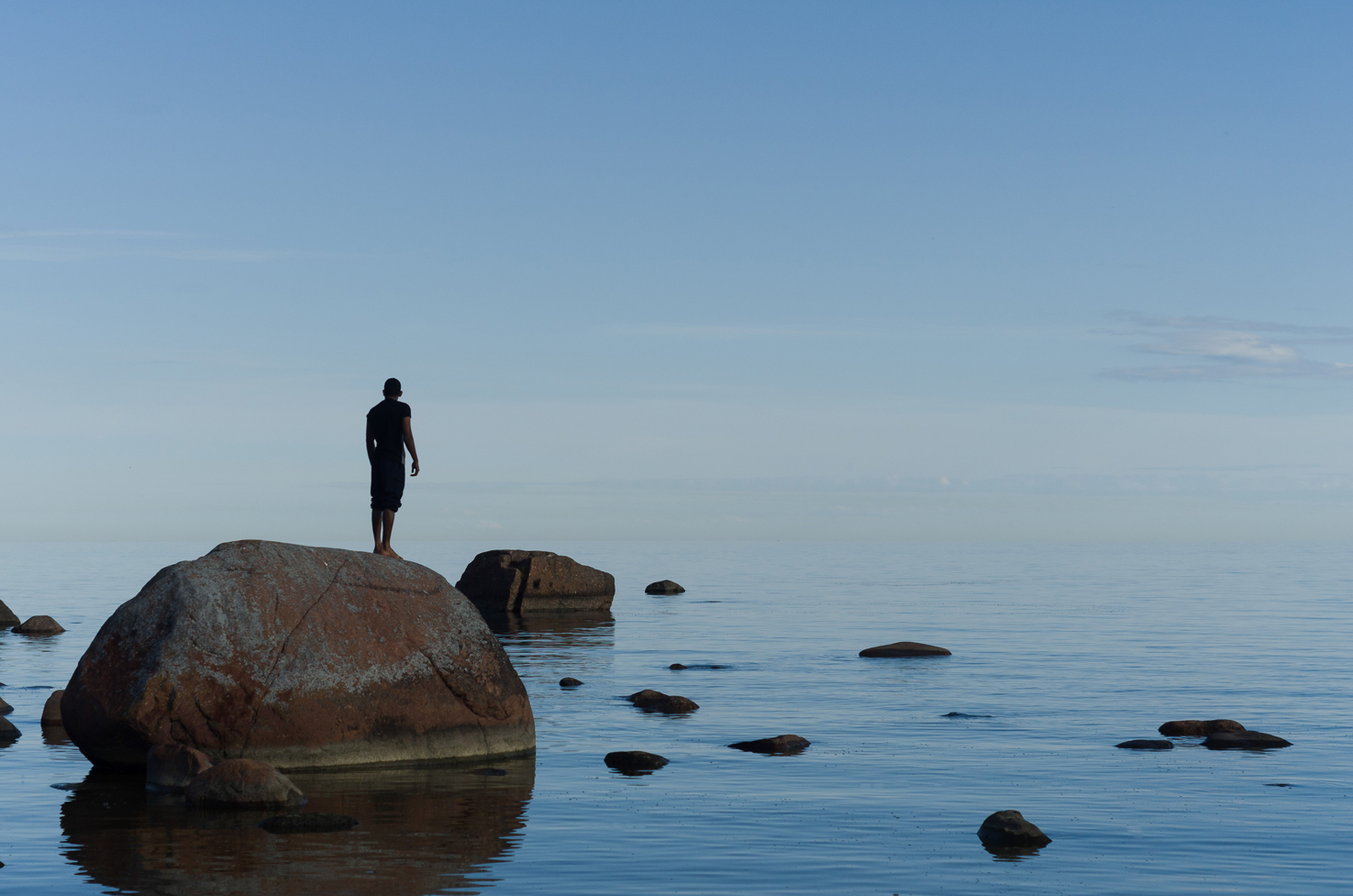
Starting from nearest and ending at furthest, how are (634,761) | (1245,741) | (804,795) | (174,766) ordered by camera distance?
1. (174,766)
2. (804,795)
3. (634,761)
4. (1245,741)

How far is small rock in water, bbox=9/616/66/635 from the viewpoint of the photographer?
33.5 meters

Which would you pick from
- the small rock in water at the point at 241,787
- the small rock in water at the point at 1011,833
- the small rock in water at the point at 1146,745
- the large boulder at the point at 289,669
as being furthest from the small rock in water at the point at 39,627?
the small rock in water at the point at 1011,833

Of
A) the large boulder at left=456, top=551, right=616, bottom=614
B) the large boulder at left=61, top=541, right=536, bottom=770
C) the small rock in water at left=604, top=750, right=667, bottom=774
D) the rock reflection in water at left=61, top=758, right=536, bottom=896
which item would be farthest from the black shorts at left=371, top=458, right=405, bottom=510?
the large boulder at left=456, top=551, right=616, bottom=614

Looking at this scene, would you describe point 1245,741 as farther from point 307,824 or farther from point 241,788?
point 241,788

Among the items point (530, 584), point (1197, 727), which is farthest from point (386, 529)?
point (530, 584)

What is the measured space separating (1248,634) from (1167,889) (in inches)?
1097

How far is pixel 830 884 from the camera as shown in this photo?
1031 centimetres

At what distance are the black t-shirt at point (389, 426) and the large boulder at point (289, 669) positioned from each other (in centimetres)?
336

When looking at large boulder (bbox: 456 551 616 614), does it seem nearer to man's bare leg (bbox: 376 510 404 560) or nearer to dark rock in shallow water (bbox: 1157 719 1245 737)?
man's bare leg (bbox: 376 510 404 560)

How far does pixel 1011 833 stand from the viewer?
11.5 m

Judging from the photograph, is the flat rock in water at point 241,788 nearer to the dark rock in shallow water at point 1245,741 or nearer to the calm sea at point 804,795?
the calm sea at point 804,795

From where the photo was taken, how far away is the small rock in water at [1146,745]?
667 inches

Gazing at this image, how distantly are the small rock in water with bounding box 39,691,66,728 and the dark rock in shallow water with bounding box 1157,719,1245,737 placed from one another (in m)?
15.3

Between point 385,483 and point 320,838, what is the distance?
26.3 ft
